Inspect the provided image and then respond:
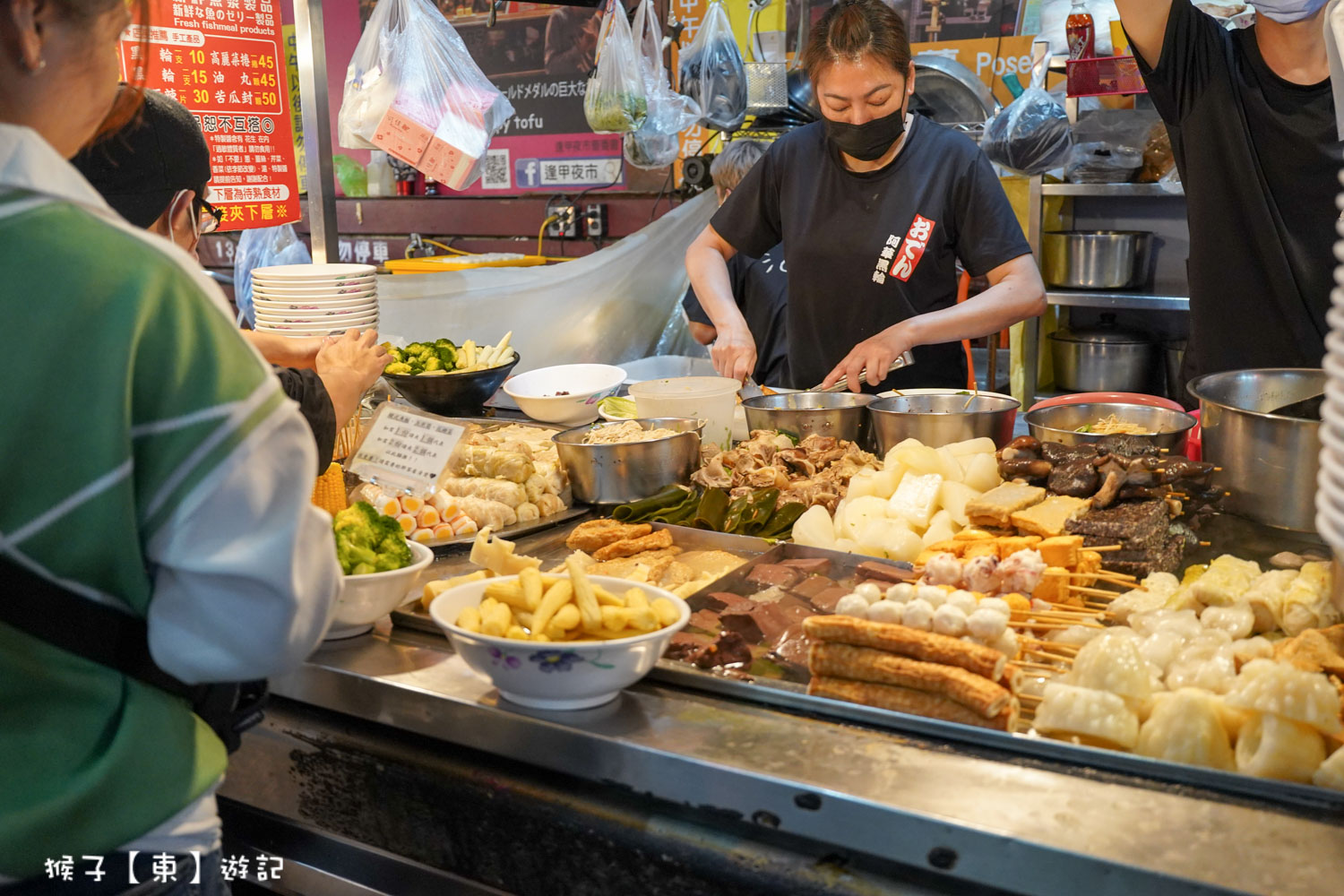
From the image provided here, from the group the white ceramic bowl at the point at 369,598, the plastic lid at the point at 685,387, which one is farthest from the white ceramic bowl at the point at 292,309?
the white ceramic bowl at the point at 369,598

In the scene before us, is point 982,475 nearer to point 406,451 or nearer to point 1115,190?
point 406,451

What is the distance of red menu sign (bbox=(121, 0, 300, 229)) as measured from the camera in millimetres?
3375

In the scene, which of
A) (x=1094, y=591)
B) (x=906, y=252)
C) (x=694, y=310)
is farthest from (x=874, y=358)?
(x=694, y=310)

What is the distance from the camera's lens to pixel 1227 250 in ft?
10.1

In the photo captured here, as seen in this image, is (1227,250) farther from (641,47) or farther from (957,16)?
(957,16)

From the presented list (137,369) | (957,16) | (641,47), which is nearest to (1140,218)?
(957,16)

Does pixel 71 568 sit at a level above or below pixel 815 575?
above

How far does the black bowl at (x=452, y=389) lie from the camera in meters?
3.50

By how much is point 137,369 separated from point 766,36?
17.0 feet

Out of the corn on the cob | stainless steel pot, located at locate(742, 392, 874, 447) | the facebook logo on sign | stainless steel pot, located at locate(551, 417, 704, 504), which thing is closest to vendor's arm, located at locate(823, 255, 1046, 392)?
stainless steel pot, located at locate(742, 392, 874, 447)

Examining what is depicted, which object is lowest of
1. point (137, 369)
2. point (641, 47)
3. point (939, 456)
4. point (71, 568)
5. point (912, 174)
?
point (939, 456)

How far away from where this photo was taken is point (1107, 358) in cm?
→ 532

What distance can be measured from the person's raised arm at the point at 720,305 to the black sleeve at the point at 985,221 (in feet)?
2.55

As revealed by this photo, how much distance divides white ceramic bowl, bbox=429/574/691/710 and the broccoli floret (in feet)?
0.92
